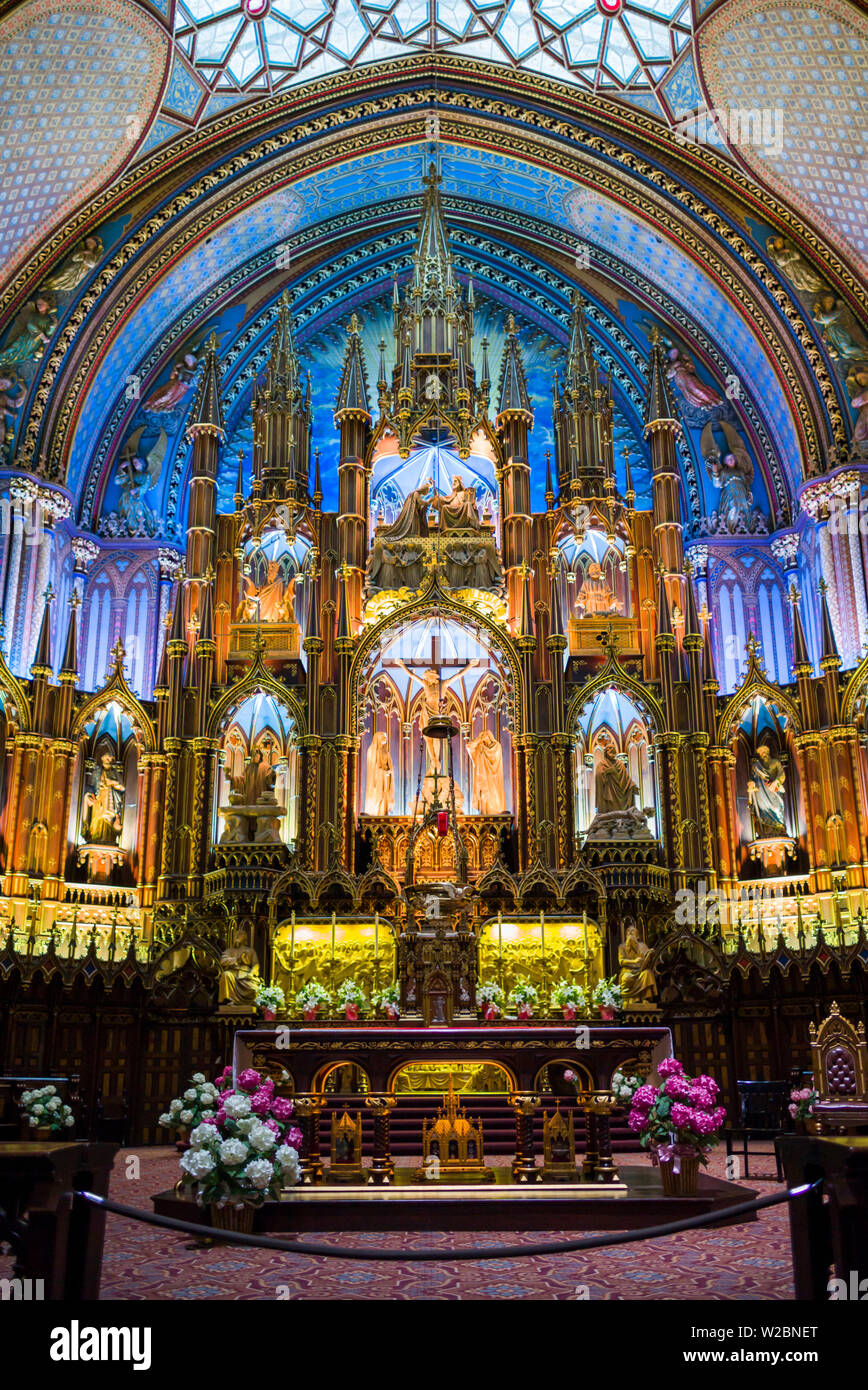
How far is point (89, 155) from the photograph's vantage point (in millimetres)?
25141

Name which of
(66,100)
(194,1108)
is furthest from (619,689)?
(66,100)

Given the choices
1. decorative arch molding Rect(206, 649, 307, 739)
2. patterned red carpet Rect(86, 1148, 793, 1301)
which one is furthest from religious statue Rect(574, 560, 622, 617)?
patterned red carpet Rect(86, 1148, 793, 1301)

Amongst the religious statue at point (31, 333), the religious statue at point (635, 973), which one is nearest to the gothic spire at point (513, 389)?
the religious statue at point (31, 333)

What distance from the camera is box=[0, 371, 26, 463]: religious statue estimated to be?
24750mm

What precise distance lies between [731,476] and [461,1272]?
22.6m

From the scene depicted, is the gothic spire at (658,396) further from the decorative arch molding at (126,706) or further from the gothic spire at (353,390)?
the decorative arch molding at (126,706)

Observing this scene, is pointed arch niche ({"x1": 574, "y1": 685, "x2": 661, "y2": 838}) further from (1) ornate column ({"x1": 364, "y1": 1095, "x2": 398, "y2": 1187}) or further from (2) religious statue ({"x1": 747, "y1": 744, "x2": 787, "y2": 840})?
(1) ornate column ({"x1": 364, "y1": 1095, "x2": 398, "y2": 1187})

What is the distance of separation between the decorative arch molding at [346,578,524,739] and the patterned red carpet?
47.9 feet

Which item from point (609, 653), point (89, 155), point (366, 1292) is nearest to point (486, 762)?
point (609, 653)

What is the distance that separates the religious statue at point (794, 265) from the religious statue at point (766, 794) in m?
10.1

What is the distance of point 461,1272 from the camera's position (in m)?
8.69

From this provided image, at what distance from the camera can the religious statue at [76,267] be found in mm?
25641
